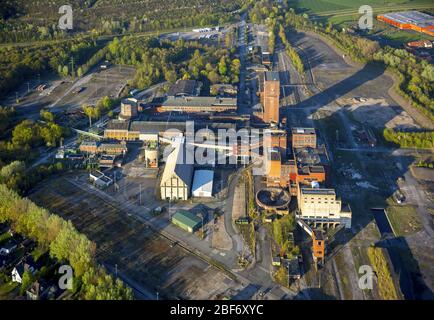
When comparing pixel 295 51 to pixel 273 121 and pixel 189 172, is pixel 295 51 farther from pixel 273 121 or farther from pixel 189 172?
pixel 189 172

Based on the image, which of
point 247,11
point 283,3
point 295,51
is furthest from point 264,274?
point 283,3

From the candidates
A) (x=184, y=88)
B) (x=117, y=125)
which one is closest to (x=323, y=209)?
(x=117, y=125)

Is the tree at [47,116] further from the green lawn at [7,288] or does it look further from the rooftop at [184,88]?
the green lawn at [7,288]

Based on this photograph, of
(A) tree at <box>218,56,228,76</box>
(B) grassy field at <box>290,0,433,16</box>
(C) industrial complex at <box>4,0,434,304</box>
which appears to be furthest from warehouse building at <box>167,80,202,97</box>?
(B) grassy field at <box>290,0,433,16</box>

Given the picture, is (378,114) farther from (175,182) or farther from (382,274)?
(382,274)

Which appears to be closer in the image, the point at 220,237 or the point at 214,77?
the point at 220,237

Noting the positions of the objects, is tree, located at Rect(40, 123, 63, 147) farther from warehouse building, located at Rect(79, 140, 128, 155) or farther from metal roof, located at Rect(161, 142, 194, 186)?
metal roof, located at Rect(161, 142, 194, 186)

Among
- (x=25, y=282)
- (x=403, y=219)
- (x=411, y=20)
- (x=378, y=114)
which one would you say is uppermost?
(x=411, y=20)
